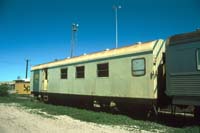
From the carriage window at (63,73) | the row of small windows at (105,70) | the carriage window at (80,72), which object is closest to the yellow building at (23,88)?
the carriage window at (63,73)

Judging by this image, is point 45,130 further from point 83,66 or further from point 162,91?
point 83,66

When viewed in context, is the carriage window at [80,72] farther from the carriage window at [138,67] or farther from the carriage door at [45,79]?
the carriage door at [45,79]

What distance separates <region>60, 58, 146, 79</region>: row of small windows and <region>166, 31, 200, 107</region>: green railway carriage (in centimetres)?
157

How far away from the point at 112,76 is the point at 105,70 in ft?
2.38

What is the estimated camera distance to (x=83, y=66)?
669 inches

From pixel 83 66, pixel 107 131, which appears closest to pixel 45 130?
pixel 107 131

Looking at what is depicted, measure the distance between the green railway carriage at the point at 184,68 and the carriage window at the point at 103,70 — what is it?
4.24 meters

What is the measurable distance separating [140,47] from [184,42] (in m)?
2.44

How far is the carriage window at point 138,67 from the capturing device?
12520 millimetres

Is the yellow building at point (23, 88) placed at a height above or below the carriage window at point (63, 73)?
below

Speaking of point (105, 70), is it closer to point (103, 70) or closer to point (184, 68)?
point (103, 70)

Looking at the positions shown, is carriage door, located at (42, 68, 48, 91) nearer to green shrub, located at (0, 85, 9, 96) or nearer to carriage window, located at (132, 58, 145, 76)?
carriage window, located at (132, 58, 145, 76)

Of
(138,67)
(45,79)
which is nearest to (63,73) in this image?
(45,79)

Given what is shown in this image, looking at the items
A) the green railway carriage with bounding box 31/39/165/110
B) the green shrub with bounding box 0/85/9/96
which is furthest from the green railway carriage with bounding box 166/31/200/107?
the green shrub with bounding box 0/85/9/96
